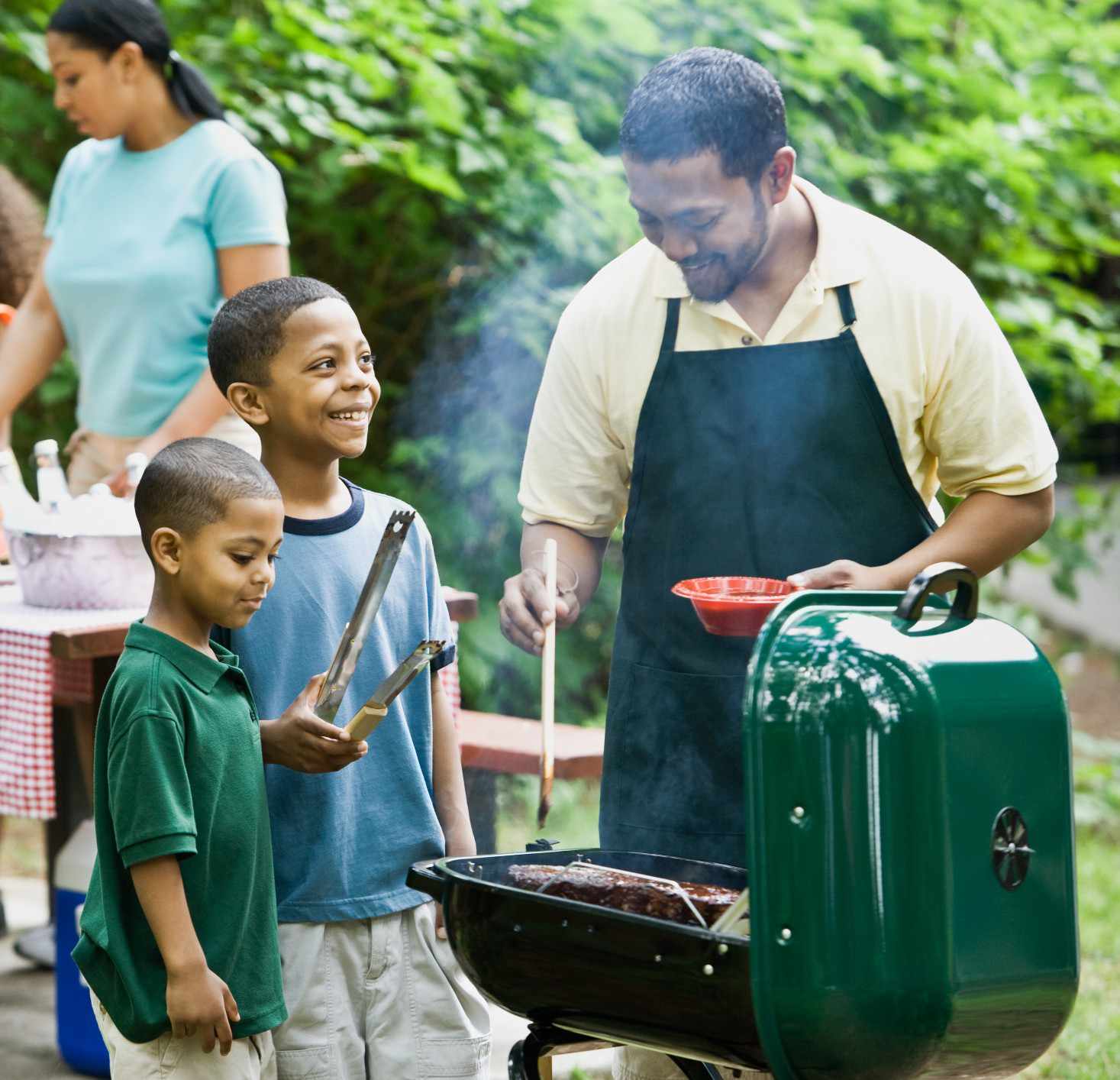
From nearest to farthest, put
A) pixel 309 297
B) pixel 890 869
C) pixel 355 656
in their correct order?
pixel 890 869 < pixel 355 656 < pixel 309 297

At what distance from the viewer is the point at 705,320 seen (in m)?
2.73

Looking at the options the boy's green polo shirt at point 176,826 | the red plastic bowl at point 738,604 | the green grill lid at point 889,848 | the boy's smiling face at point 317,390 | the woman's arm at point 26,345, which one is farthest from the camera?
the woman's arm at point 26,345

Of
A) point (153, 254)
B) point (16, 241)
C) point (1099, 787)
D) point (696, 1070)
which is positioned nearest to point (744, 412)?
point (696, 1070)

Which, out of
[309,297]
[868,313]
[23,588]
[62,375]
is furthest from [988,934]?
[62,375]

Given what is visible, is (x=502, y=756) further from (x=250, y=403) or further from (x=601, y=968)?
(x=601, y=968)

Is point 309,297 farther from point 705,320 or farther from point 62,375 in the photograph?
point 62,375

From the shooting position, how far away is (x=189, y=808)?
214 centimetres

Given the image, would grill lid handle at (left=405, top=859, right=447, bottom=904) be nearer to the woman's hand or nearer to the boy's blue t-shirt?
the boy's blue t-shirt

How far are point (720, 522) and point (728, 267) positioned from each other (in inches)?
16.2

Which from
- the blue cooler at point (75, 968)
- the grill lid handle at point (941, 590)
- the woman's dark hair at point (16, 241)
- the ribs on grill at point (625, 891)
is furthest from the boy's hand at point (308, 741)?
the woman's dark hair at point (16, 241)

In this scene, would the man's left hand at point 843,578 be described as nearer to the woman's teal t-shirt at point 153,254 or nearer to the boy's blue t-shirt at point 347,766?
the boy's blue t-shirt at point 347,766

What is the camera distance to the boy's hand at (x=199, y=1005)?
213 cm

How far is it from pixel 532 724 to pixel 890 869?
2.68 metres

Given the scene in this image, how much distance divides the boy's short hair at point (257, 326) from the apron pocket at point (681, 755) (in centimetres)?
82
